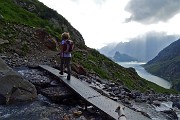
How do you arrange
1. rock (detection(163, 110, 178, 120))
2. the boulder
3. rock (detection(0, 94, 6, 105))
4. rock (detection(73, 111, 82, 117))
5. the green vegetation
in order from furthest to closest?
the green vegetation, rock (detection(163, 110, 178, 120)), the boulder, rock (detection(0, 94, 6, 105)), rock (detection(73, 111, 82, 117))

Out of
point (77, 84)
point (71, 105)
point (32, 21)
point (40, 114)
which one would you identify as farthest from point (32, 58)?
point (32, 21)

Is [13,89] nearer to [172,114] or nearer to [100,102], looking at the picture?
[100,102]

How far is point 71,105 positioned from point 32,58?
46.0ft

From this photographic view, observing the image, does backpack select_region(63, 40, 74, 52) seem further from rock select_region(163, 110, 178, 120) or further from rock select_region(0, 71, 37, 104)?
rock select_region(163, 110, 178, 120)

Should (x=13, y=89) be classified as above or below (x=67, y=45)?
below

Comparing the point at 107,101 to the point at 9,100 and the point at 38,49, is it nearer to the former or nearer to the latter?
the point at 9,100

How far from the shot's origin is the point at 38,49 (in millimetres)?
33656

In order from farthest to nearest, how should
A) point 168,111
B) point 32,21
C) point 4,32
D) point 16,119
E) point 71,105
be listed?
1. point 32,21
2. point 4,32
3. point 168,111
4. point 71,105
5. point 16,119

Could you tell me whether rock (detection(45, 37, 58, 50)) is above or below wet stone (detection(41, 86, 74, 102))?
above

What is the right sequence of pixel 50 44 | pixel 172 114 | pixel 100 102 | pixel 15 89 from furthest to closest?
pixel 50 44
pixel 172 114
pixel 100 102
pixel 15 89

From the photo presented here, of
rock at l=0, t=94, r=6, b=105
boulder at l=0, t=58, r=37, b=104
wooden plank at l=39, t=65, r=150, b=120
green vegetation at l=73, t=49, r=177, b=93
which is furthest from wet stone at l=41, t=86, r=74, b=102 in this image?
green vegetation at l=73, t=49, r=177, b=93

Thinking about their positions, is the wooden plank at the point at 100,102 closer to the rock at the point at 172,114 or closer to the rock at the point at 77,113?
the rock at the point at 77,113

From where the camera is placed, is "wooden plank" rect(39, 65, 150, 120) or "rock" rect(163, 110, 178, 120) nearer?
"wooden plank" rect(39, 65, 150, 120)

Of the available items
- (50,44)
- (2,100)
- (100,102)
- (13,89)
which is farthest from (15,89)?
(50,44)
